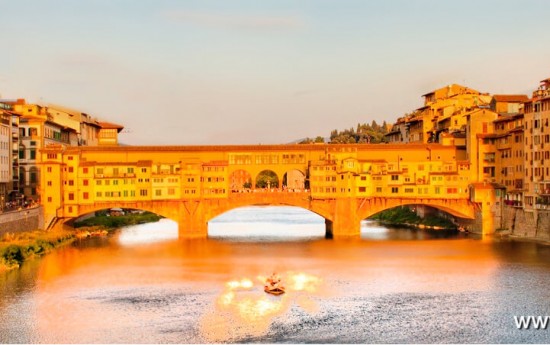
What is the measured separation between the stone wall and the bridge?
1.69m

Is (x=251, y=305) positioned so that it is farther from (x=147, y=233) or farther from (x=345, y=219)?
(x=147, y=233)

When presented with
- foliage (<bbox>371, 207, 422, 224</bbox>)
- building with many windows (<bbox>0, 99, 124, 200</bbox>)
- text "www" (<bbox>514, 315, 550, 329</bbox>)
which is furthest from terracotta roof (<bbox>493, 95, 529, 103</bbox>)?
text "www" (<bbox>514, 315, 550, 329</bbox>)

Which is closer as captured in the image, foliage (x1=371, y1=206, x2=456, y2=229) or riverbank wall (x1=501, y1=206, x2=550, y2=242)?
riverbank wall (x1=501, y1=206, x2=550, y2=242)

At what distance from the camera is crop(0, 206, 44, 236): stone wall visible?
50353 mm

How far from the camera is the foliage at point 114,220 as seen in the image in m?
71.4

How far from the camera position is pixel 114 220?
7544 centimetres

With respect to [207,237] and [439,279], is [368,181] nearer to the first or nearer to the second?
[207,237]

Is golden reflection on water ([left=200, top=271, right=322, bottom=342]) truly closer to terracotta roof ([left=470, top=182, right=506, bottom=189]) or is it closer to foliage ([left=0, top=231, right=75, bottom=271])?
foliage ([left=0, top=231, right=75, bottom=271])

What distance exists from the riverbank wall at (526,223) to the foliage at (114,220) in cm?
3038

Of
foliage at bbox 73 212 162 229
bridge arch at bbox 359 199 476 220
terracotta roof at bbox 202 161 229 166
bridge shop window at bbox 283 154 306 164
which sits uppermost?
bridge shop window at bbox 283 154 306 164

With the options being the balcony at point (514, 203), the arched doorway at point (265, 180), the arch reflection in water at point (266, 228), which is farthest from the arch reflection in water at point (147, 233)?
the arched doorway at point (265, 180)

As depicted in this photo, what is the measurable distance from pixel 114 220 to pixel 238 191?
1520cm

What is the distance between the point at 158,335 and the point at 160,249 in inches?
956

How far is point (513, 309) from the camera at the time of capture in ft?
112
